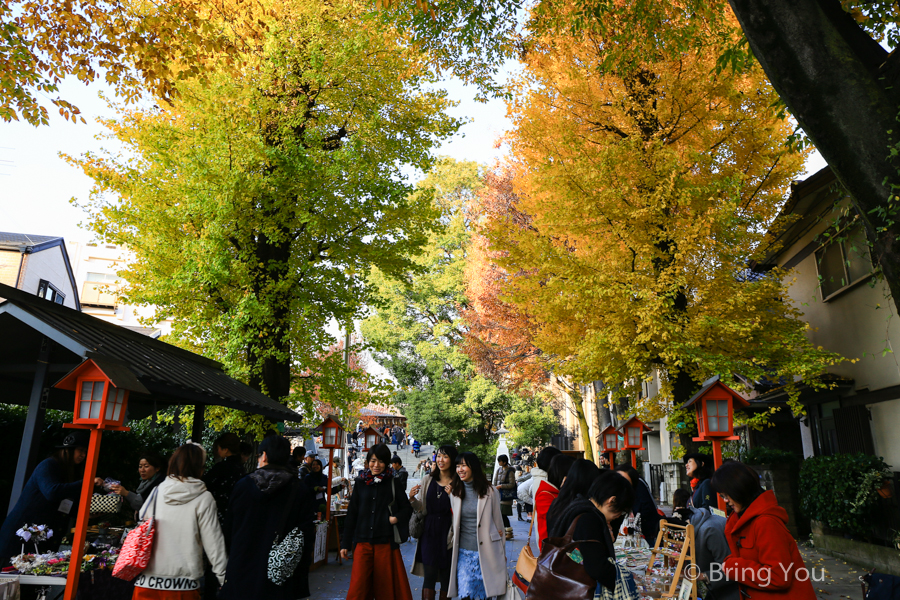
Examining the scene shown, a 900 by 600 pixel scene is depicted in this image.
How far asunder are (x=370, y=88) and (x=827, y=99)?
371 inches

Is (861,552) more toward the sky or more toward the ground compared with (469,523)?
more toward the ground

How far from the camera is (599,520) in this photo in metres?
3.44

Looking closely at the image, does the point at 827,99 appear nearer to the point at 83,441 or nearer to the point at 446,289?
the point at 83,441

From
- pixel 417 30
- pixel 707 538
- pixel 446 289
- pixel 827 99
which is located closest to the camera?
pixel 827 99

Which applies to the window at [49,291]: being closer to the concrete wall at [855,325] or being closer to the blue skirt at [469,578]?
the blue skirt at [469,578]

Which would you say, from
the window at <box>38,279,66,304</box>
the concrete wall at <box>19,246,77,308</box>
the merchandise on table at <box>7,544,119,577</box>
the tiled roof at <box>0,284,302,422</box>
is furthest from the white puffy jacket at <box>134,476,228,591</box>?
the window at <box>38,279,66,304</box>

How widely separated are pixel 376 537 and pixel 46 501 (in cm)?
323

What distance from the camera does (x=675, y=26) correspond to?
33.8ft

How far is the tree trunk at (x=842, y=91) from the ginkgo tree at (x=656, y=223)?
565cm

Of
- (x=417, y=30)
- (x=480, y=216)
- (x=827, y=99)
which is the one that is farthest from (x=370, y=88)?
(x=480, y=216)

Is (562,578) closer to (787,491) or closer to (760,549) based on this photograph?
(760,549)

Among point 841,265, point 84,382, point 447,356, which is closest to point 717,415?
point 841,265

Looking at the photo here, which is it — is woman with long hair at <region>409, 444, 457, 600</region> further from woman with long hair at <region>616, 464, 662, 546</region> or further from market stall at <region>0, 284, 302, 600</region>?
market stall at <region>0, 284, 302, 600</region>

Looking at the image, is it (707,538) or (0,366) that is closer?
(707,538)
